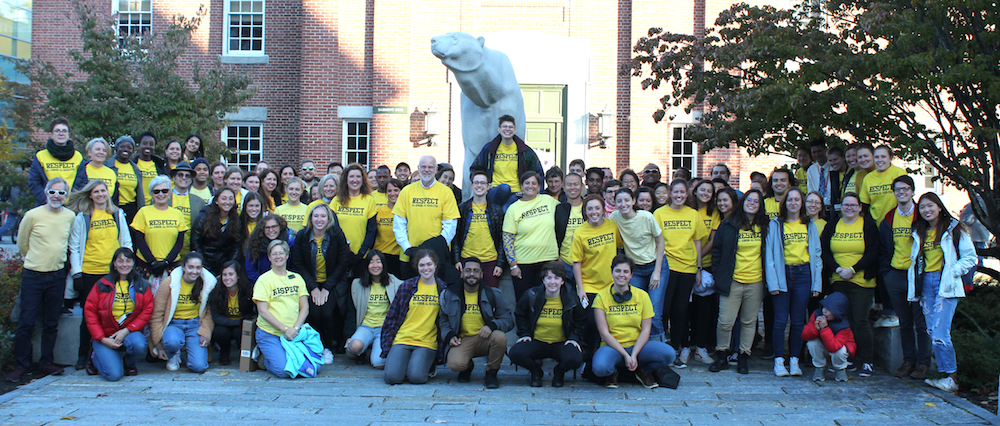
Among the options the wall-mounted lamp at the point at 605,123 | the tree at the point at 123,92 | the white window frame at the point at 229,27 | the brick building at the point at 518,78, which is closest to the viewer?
the tree at the point at 123,92

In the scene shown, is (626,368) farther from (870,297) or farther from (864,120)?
(864,120)

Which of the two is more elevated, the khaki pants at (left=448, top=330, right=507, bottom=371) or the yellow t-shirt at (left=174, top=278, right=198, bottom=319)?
the yellow t-shirt at (left=174, top=278, right=198, bottom=319)

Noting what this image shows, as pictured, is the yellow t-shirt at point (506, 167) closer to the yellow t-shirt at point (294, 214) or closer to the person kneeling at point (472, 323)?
the person kneeling at point (472, 323)

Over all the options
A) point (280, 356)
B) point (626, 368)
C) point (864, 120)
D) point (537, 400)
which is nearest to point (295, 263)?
point (280, 356)

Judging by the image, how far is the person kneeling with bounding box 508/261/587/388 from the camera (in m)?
6.32

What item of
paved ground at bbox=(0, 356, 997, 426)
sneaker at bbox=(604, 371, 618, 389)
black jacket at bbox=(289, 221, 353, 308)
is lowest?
paved ground at bbox=(0, 356, 997, 426)

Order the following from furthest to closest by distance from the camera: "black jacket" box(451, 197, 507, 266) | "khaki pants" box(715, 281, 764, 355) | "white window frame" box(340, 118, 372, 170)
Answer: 1. "white window frame" box(340, 118, 372, 170)
2. "black jacket" box(451, 197, 507, 266)
3. "khaki pants" box(715, 281, 764, 355)

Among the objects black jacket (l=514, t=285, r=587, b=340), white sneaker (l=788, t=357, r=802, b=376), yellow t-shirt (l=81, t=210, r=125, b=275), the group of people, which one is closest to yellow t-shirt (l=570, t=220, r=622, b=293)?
the group of people

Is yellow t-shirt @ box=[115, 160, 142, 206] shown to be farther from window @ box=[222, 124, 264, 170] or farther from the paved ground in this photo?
window @ box=[222, 124, 264, 170]

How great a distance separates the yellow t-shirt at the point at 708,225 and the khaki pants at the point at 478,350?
7.36 ft

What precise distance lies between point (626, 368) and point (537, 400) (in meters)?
0.92

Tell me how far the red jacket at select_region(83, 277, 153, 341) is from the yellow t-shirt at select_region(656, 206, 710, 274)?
4.80 metres

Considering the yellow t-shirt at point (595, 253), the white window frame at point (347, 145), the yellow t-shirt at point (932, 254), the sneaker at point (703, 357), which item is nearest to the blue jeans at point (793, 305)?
the sneaker at point (703, 357)

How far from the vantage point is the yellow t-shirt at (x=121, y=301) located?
6641mm
